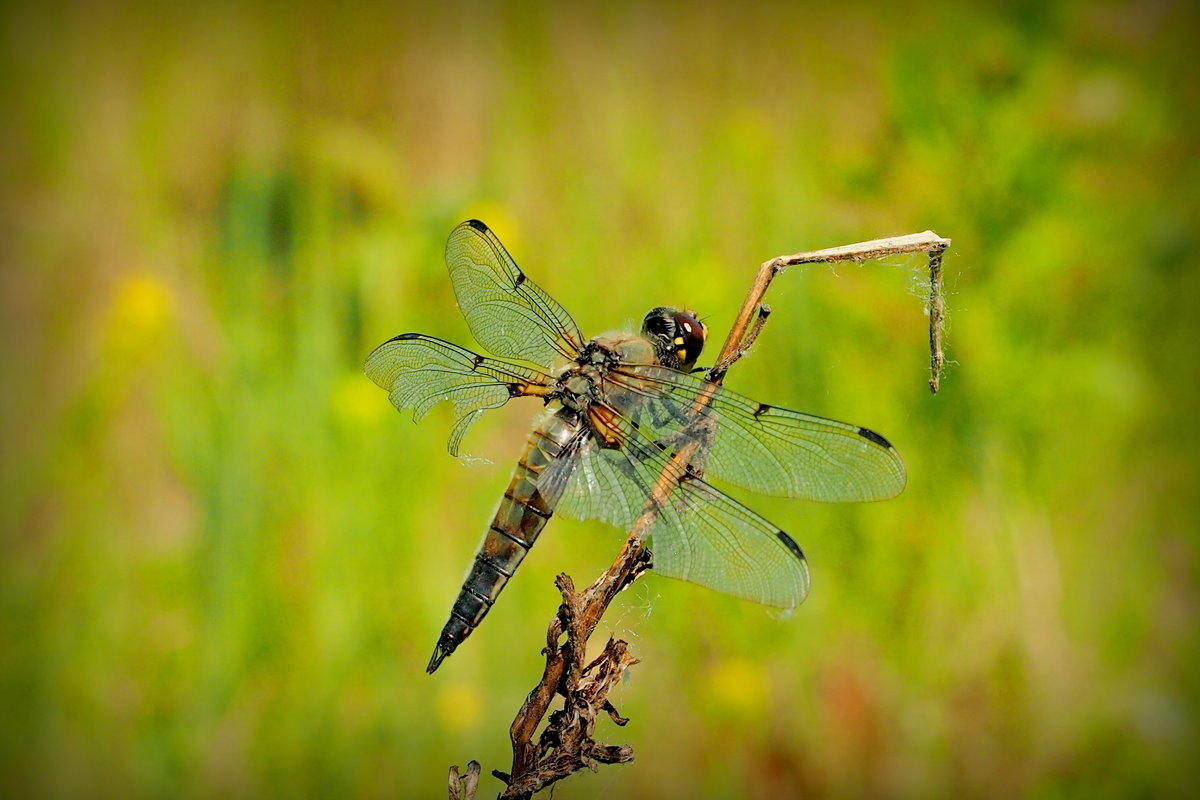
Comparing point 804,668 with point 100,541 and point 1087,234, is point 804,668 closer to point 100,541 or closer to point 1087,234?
point 1087,234

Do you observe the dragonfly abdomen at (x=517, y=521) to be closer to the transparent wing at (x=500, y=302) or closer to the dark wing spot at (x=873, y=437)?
→ the transparent wing at (x=500, y=302)

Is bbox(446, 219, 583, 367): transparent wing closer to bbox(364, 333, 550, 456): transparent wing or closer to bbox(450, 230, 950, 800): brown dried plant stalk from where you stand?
bbox(364, 333, 550, 456): transparent wing

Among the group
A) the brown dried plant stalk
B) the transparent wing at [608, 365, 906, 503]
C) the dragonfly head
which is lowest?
the brown dried plant stalk

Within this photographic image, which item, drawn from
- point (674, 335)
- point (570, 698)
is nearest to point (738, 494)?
point (674, 335)

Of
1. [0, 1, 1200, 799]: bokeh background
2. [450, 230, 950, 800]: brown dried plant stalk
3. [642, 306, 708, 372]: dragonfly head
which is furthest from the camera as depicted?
[0, 1, 1200, 799]: bokeh background

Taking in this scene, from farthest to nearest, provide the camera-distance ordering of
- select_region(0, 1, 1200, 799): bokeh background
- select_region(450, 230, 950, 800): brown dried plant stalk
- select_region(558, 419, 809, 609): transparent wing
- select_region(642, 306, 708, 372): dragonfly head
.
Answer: select_region(0, 1, 1200, 799): bokeh background < select_region(642, 306, 708, 372): dragonfly head < select_region(558, 419, 809, 609): transparent wing < select_region(450, 230, 950, 800): brown dried plant stalk

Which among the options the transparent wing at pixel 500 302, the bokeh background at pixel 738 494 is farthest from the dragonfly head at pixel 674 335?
the bokeh background at pixel 738 494

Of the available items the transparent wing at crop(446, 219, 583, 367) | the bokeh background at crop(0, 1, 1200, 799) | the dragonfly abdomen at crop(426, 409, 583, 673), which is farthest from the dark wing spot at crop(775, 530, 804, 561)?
the bokeh background at crop(0, 1, 1200, 799)
